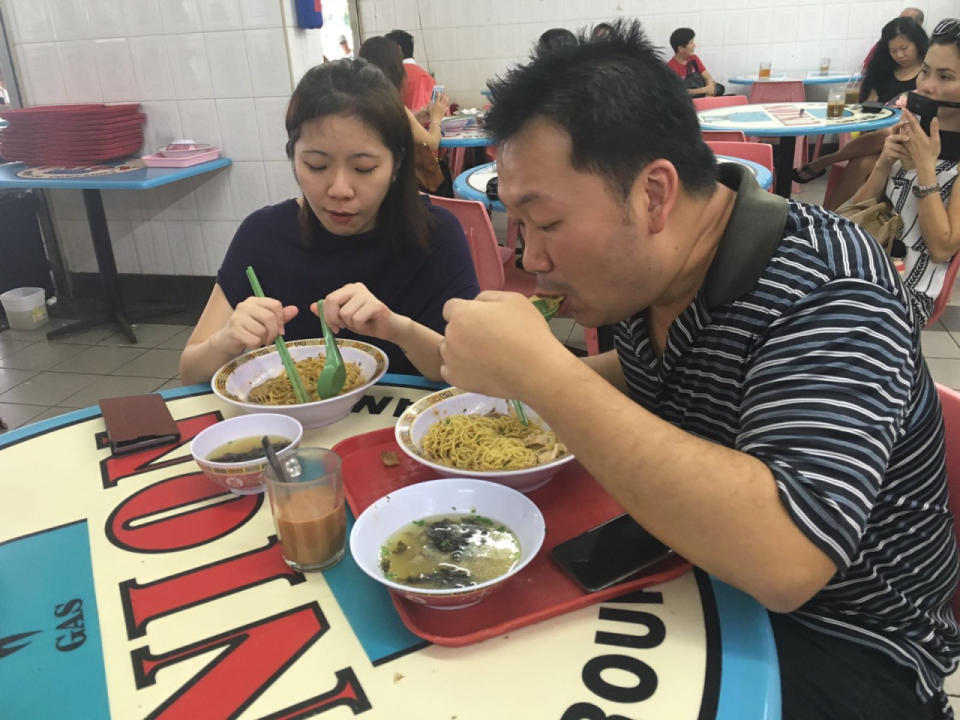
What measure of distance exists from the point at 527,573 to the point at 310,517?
12.5 inches

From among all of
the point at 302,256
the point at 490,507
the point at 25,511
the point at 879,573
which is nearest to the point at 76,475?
the point at 25,511

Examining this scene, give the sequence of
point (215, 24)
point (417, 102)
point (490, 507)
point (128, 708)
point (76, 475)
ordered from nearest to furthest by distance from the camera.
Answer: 1. point (128, 708)
2. point (490, 507)
3. point (76, 475)
4. point (215, 24)
5. point (417, 102)

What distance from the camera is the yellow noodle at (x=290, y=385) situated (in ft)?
5.10

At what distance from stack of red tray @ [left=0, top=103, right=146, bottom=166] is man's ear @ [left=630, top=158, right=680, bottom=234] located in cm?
419

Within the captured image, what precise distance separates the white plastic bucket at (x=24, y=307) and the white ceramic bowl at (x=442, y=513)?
4.53 metres

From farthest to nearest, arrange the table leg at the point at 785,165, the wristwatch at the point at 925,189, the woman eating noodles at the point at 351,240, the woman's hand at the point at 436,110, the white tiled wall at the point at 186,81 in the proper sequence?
the woman's hand at the point at 436,110 → the table leg at the point at 785,165 → the white tiled wall at the point at 186,81 → the wristwatch at the point at 925,189 → the woman eating noodles at the point at 351,240

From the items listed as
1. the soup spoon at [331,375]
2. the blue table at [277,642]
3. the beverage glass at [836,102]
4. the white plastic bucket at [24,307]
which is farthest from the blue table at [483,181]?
the white plastic bucket at [24,307]

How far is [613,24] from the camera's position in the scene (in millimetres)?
1042

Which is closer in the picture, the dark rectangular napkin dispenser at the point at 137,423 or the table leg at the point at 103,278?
the dark rectangular napkin dispenser at the point at 137,423

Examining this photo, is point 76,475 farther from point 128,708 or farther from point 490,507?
point 490,507

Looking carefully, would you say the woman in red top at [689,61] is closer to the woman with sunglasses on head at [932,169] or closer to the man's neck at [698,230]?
the woman with sunglasses on head at [932,169]

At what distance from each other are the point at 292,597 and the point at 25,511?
55 cm

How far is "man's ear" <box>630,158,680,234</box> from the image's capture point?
0.99 meters

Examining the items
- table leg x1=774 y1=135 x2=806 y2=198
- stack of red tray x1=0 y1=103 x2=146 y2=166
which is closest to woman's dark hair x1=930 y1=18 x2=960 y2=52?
table leg x1=774 y1=135 x2=806 y2=198
